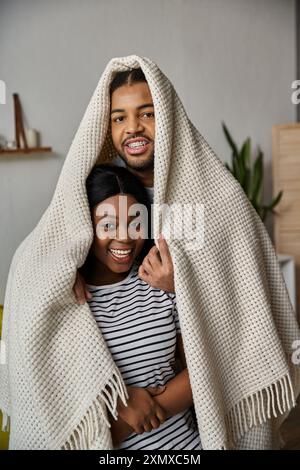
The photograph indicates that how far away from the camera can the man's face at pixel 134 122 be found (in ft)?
3.94

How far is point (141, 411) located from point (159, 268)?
275 millimetres

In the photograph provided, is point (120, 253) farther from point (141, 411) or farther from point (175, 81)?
point (175, 81)

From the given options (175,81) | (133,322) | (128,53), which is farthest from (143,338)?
(175,81)

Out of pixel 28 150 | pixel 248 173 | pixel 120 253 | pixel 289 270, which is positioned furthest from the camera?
pixel 248 173

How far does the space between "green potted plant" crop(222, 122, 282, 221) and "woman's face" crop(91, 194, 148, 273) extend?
9.22 feet

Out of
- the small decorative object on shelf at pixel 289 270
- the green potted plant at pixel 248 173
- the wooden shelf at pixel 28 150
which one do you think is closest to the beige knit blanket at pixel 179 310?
the wooden shelf at pixel 28 150

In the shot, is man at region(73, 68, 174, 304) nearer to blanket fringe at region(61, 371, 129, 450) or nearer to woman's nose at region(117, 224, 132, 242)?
woman's nose at region(117, 224, 132, 242)

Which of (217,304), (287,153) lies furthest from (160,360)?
(287,153)

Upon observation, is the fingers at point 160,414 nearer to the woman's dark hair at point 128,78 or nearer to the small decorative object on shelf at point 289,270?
the woman's dark hair at point 128,78

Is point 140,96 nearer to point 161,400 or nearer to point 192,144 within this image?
point 192,144

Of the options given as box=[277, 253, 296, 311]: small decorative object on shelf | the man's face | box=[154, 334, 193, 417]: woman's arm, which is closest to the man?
the man's face

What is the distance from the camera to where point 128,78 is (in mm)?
1204

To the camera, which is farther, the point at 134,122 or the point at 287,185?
the point at 287,185

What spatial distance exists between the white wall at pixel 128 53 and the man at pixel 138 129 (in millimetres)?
1878
